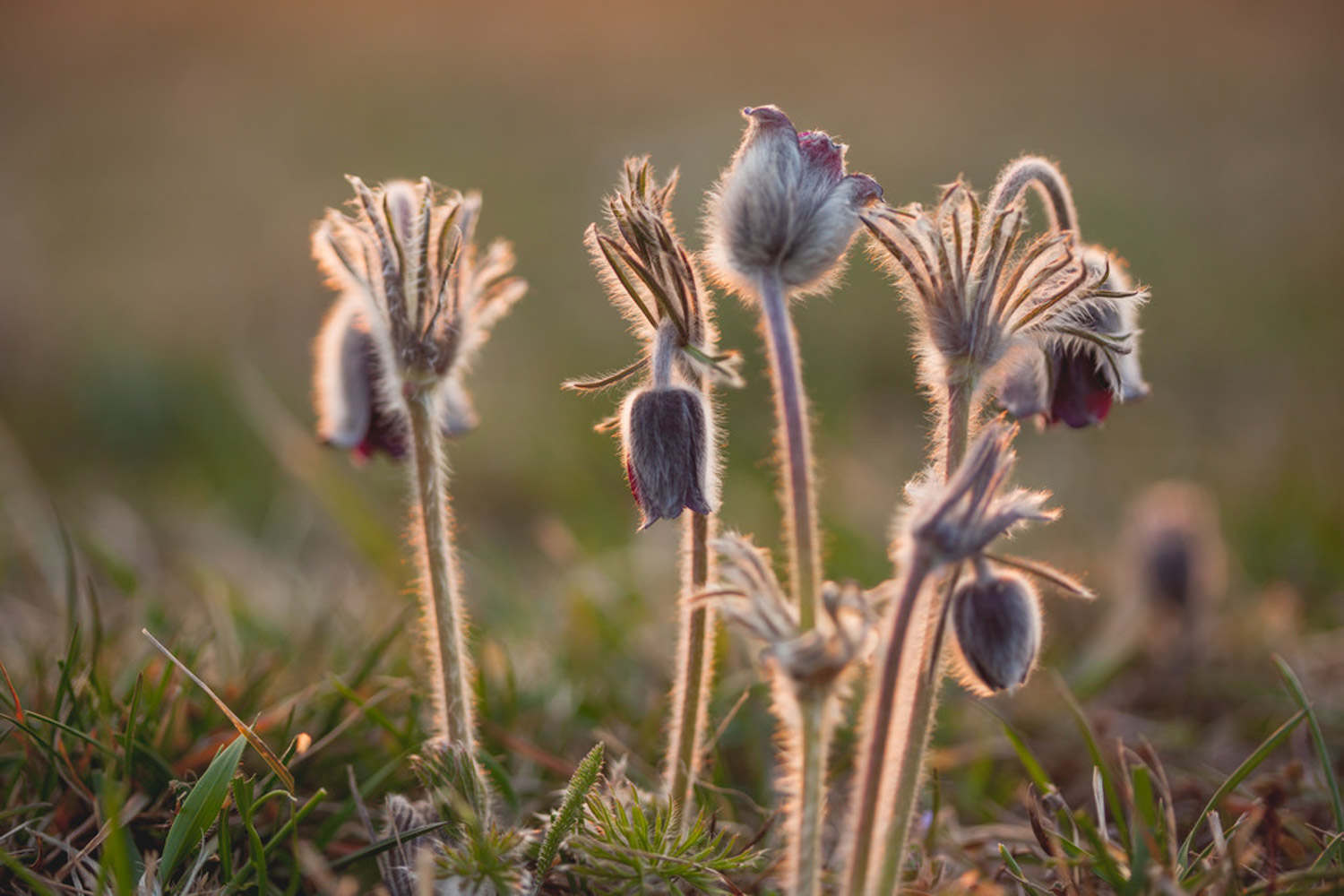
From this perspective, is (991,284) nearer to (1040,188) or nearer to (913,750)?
(1040,188)

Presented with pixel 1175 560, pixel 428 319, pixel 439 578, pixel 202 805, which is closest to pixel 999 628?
pixel 439 578

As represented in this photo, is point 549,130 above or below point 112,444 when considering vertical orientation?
above

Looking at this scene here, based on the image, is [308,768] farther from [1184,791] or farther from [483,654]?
[1184,791]

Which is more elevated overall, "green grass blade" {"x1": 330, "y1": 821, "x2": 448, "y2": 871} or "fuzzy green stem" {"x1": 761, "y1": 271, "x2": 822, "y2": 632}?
"fuzzy green stem" {"x1": 761, "y1": 271, "x2": 822, "y2": 632}

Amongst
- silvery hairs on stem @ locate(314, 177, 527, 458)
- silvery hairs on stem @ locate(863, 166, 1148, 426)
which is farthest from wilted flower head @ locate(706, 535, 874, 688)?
silvery hairs on stem @ locate(314, 177, 527, 458)

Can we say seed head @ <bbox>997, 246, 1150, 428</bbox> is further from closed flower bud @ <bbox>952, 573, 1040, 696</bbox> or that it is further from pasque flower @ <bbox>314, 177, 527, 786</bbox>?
pasque flower @ <bbox>314, 177, 527, 786</bbox>

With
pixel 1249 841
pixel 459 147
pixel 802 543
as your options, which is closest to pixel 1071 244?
pixel 802 543
